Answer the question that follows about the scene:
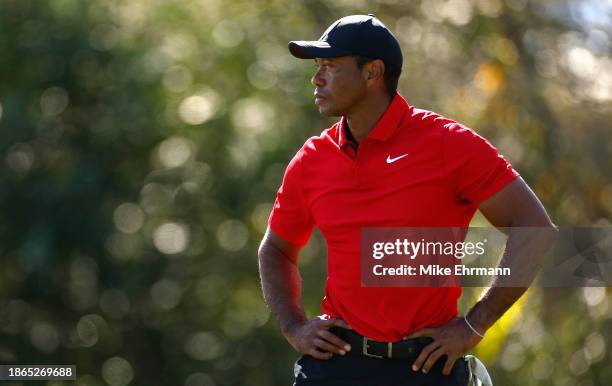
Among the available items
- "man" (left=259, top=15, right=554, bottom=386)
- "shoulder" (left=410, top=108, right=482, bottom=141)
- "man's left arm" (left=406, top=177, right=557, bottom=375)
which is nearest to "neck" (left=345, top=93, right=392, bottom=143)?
"man" (left=259, top=15, right=554, bottom=386)

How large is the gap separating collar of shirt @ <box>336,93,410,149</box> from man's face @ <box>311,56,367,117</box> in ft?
0.33

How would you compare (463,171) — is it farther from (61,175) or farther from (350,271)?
(61,175)

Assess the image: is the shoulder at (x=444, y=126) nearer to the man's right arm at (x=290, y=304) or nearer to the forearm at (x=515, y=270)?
the forearm at (x=515, y=270)

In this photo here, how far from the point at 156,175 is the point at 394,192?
547 cm

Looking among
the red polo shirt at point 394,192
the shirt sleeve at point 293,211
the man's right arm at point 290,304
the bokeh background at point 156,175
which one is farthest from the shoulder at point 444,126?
the bokeh background at point 156,175

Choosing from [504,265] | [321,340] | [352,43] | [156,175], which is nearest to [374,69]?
[352,43]

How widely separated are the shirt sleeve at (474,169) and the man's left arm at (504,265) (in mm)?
29

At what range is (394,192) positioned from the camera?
3.94 metres

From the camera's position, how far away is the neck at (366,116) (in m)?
4.18

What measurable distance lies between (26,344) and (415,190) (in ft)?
18.9

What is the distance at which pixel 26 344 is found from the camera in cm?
904

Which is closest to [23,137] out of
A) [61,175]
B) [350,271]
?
[61,175]

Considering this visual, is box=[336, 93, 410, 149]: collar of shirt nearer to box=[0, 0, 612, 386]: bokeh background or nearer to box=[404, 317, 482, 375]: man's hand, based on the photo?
box=[404, 317, 482, 375]: man's hand

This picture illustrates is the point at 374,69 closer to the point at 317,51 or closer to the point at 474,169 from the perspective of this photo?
the point at 317,51
